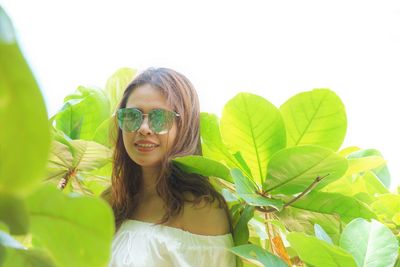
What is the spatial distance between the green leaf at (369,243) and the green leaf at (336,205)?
0.04 metres

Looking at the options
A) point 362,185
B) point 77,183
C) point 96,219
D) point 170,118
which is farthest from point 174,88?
point 96,219

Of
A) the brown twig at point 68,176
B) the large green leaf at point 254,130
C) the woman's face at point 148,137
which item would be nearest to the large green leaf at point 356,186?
the large green leaf at point 254,130

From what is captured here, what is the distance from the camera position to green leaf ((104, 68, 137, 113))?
87 centimetres

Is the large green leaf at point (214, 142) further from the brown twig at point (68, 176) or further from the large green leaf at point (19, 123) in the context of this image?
the large green leaf at point (19, 123)

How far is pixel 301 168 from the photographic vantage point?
54 cm

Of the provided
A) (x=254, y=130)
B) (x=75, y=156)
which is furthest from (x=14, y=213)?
(x=75, y=156)

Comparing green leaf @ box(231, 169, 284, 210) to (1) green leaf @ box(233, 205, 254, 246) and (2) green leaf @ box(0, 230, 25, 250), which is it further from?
(2) green leaf @ box(0, 230, 25, 250)

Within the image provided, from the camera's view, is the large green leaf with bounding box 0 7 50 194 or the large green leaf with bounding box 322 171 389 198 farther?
the large green leaf with bounding box 322 171 389 198

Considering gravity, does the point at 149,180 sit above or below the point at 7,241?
below

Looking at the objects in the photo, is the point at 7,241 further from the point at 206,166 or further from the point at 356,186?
the point at 356,186

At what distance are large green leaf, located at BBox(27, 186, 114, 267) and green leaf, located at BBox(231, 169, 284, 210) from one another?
1.24ft

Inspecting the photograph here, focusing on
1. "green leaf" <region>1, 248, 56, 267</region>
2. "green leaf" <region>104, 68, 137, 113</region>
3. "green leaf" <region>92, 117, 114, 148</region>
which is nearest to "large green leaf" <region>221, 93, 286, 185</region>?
"green leaf" <region>92, 117, 114, 148</region>

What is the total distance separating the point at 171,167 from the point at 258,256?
0.80 ft

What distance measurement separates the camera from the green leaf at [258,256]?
50cm
